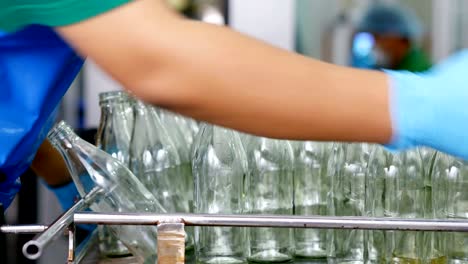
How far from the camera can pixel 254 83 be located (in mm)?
569

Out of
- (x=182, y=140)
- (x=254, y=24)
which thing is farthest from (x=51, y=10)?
(x=254, y=24)

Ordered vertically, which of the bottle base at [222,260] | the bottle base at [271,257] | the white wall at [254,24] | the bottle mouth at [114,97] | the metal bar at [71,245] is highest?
the white wall at [254,24]

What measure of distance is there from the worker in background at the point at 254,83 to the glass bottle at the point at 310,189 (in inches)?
14.1

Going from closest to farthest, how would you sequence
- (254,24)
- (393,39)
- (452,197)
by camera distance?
(452,197) → (254,24) → (393,39)

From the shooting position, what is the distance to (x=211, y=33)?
0.57 metres

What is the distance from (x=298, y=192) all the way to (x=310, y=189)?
0.7 inches

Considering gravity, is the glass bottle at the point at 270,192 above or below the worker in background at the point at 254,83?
below

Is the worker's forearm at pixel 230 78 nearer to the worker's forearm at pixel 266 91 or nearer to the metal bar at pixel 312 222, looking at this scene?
the worker's forearm at pixel 266 91

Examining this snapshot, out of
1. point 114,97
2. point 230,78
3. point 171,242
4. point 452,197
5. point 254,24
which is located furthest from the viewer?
point 254,24

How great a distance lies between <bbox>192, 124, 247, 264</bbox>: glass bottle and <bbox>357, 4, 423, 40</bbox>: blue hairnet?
2.22 metres

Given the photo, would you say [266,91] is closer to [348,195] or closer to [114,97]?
[348,195]

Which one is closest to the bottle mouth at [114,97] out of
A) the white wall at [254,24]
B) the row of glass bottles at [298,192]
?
the row of glass bottles at [298,192]

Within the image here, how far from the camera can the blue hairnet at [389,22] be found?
3070 millimetres

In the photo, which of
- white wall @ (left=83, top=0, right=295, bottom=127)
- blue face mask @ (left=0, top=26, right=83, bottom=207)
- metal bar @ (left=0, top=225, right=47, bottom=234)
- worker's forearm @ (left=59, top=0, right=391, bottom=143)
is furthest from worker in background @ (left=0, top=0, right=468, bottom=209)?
white wall @ (left=83, top=0, right=295, bottom=127)
